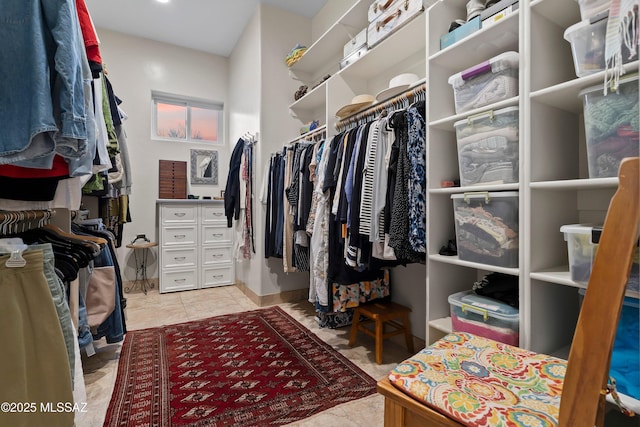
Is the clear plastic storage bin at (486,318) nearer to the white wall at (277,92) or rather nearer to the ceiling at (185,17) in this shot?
the white wall at (277,92)

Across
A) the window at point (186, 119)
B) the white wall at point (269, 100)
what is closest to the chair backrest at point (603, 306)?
the white wall at point (269, 100)

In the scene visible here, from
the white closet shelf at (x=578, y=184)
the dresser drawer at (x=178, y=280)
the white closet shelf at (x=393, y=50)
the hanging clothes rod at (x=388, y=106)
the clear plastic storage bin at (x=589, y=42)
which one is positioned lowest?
the dresser drawer at (x=178, y=280)

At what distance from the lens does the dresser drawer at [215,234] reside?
375 cm

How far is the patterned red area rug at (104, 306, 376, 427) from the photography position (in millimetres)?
1443

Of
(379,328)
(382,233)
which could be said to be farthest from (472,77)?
(379,328)

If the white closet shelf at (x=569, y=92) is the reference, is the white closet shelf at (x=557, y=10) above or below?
above

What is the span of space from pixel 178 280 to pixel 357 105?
2872mm

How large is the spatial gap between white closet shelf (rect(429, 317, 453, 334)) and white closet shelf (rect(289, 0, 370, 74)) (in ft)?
7.10

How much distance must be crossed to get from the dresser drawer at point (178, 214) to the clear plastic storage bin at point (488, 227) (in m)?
3.13

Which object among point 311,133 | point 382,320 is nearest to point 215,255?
point 311,133

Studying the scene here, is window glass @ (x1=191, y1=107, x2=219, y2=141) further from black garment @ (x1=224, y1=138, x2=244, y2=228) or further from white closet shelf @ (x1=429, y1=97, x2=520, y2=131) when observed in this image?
Answer: white closet shelf @ (x1=429, y1=97, x2=520, y2=131)

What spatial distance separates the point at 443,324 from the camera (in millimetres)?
1486

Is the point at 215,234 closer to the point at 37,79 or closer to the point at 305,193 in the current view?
the point at 305,193

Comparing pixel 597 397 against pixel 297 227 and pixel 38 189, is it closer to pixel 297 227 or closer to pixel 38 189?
pixel 38 189
